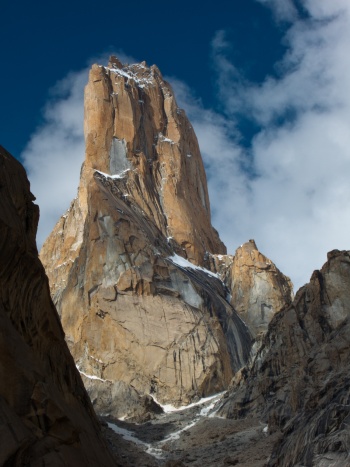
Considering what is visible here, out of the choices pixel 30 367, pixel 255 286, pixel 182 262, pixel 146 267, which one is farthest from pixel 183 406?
pixel 30 367

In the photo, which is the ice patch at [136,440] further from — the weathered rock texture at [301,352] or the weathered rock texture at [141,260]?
the weathered rock texture at [141,260]

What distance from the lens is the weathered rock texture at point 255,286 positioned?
106m

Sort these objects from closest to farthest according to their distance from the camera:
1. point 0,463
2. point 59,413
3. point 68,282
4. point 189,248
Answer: point 0,463 < point 59,413 < point 68,282 < point 189,248

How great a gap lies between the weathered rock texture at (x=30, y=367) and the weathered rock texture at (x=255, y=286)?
266 ft

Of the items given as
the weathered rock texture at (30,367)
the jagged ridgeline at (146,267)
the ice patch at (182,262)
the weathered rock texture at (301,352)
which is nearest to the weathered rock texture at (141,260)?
the jagged ridgeline at (146,267)

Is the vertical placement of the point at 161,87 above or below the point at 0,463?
above

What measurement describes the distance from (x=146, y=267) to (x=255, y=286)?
82.9ft

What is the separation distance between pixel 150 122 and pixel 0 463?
10982 centimetres

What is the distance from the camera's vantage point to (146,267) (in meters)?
90.6

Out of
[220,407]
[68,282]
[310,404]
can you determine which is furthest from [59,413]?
[68,282]

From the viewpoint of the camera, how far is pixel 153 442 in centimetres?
6056

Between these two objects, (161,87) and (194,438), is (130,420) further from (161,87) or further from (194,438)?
(161,87)

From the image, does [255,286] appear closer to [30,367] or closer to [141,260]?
[141,260]

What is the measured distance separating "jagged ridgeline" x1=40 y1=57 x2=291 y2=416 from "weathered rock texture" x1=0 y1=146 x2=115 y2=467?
53333mm
